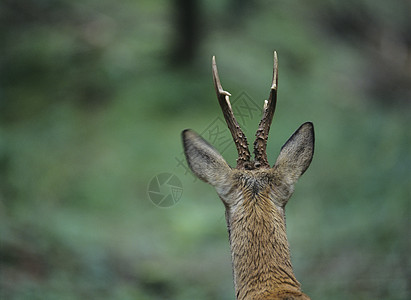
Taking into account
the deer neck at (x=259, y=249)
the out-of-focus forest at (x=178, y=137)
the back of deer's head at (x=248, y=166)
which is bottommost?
the deer neck at (x=259, y=249)

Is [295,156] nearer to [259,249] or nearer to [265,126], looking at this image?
[265,126]

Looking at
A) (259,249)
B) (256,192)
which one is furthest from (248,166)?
(259,249)

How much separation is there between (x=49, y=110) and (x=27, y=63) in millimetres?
2125

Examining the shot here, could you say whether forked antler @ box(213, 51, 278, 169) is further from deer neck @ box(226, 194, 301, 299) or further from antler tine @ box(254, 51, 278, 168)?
deer neck @ box(226, 194, 301, 299)

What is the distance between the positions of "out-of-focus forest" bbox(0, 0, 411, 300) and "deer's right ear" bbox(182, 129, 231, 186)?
1.39m

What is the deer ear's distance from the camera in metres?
3.94

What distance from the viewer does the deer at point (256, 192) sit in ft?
12.1

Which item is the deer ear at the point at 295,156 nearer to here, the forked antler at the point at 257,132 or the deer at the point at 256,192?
the deer at the point at 256,192

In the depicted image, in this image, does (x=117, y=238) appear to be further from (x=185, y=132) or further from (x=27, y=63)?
(x=27, y=63)

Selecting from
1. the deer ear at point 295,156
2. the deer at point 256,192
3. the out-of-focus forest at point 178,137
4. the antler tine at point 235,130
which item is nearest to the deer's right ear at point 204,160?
the deer at point 256,192

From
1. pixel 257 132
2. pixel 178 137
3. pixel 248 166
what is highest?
pixel 178 137

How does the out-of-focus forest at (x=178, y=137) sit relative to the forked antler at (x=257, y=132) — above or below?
above

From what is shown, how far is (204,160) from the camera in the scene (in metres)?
3.92

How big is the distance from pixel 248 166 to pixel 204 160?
0.26 metres
